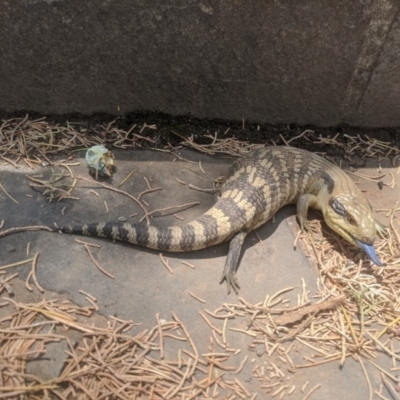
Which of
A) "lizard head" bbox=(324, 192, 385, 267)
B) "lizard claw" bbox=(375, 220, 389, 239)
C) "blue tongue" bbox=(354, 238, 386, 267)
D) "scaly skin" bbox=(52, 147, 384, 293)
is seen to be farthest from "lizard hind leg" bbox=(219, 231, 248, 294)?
"lizard claw" bbox=(375, 220, 389, 239)

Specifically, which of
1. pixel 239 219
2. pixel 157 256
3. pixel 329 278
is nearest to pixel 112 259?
pixel 157 256

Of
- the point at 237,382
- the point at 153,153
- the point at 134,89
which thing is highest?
the point at 134,89

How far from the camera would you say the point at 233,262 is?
3.32m

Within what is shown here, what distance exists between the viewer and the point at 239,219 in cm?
341

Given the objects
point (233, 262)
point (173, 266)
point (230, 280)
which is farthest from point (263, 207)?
point (173, 266)

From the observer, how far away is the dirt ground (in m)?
2.79

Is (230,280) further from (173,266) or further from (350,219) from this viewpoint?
(350,219)

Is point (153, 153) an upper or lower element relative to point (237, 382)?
upper

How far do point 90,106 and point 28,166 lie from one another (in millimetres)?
859

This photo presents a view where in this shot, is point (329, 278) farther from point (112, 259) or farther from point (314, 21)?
point (314, 21)

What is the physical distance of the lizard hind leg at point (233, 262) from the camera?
324cm

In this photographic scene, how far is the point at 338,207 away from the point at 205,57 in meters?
1.69

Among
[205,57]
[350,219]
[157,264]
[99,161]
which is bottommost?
[157,264]

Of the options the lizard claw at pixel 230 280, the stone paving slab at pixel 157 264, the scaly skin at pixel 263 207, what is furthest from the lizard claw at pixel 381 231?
the lizard claw at pixel 230 280
